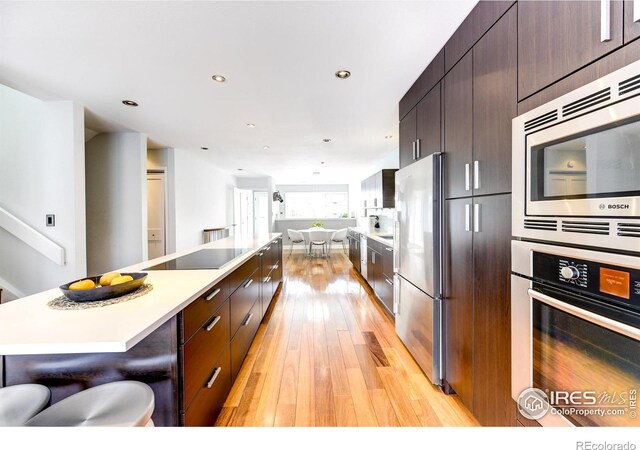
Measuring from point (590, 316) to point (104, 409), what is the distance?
1.58 m

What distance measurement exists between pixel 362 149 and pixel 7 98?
183 inches

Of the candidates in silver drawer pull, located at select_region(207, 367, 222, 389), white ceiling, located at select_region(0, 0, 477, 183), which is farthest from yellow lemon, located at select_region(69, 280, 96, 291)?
white ceiling, located at select_region(0, 0, 477, 183)

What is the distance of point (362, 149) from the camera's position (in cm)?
477

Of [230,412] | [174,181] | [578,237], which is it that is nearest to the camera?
[578,237]

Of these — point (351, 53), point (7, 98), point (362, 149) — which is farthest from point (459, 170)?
point (7, 98)

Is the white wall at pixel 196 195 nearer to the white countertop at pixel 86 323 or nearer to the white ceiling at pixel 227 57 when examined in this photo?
the white ceiling at pixel 227 57

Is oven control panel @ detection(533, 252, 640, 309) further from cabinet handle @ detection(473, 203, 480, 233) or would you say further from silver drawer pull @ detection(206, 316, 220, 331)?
silver drawer pull @ detection(206, 316, 220, 331)

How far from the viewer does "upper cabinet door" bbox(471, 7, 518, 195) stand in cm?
119

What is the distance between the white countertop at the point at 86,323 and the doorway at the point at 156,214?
3.81 meters

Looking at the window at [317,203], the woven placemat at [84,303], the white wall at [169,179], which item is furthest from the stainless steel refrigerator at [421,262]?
the window at [317,203]

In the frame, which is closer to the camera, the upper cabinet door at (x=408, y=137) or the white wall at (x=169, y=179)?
the upper cabinet door at (x=408, y=137)

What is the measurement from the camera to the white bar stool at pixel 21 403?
81 cm
